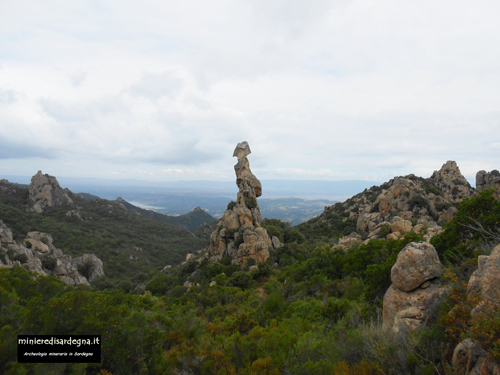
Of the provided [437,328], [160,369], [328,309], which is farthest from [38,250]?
[437,328]

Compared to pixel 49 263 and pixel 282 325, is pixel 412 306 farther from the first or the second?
pixel 49 263

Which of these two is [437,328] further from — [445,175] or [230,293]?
[445,175]

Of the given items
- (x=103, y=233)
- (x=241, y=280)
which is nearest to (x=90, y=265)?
(x=103, y=233)

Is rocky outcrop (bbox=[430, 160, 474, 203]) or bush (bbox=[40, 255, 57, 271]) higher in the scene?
rocky outcrop (bbox=[430, 160, 474, 203])

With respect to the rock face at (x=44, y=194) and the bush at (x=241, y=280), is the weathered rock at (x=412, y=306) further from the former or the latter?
the rock face at (x=44, y=194)

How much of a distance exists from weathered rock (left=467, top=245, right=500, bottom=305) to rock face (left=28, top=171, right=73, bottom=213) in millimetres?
83771

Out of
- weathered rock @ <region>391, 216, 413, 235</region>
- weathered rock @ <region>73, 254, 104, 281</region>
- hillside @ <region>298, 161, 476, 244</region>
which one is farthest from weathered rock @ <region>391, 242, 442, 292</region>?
weathered rock @ <region>73, 254, 104, 281</region>

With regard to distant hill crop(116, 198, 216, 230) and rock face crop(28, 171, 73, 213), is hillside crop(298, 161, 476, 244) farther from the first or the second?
distant hill crop(116, 198, 216, 230)

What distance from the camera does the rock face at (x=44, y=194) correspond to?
215ft

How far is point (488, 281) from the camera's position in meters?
5.60

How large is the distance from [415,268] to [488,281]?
293 cm

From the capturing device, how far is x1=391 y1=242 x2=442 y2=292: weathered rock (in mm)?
8352

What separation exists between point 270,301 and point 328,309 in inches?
202

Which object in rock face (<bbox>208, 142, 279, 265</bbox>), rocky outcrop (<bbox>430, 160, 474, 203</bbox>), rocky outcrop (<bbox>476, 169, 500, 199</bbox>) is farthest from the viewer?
rocky outcrop (<bbox>430, 160, 474, 203</bbox>)
